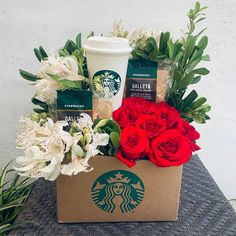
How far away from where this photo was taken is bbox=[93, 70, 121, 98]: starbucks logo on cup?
2.41 ft

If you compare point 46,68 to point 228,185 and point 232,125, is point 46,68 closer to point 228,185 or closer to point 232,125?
point 232,125

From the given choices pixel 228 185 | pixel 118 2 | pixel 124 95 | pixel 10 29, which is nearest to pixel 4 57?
pixel 10 29

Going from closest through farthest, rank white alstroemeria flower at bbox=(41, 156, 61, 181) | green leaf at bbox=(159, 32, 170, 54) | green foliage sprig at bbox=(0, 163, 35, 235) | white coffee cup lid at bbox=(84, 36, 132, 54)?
white alstroemeria flower at bbox=(41, 156, 61, 181)
white coffee cup lid at bbox=(84, 36, 132, 54)
green leaf at bbox=(159, 32, 170, 54)
green foliage sprig at bbox=(0, 163, 35, 235)

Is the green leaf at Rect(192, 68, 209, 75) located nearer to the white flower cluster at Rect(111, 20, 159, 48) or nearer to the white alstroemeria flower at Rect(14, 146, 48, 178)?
the white flower cluster at Rect(111, 20, 159, 48)

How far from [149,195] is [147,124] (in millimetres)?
163

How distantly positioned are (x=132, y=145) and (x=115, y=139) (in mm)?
38

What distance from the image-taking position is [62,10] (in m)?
1.16

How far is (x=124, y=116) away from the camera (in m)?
0.76

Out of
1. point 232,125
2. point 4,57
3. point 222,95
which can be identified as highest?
point 4,57

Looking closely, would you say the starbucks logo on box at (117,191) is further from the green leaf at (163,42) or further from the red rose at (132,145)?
the green leaf at (163,42)

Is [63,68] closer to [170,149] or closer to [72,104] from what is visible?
[72,104]

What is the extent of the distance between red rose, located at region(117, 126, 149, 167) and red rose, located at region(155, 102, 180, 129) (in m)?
0.08

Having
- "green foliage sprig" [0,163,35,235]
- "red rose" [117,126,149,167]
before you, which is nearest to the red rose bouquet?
"red rose" [117,126,149,167]

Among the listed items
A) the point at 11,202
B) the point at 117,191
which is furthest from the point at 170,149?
the point at 11,202
